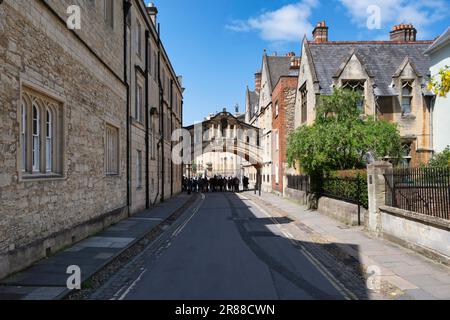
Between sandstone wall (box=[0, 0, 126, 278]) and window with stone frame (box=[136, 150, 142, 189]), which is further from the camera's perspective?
window with stone frame (box=[136, 150, 142, 189])

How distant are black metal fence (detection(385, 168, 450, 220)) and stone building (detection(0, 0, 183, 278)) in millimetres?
8167

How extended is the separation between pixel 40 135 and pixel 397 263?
7909 millimetres

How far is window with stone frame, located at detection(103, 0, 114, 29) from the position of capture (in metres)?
13.7

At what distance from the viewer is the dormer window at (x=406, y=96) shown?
22.3m

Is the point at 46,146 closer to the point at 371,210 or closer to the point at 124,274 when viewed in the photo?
the point at 124,274

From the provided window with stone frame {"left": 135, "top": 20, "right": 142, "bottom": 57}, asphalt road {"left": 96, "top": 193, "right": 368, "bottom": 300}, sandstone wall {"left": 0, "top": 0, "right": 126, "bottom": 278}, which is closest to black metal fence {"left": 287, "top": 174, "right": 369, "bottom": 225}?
asphalt road {"left": 96, "top": 193, "right": 368, "bottom": 300}

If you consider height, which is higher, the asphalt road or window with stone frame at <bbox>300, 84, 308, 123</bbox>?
window with stone frame at <bbox>300, 84, 308, 123</bbox>

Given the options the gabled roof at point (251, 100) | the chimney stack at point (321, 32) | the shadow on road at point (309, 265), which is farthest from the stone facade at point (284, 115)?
the gabled roof at point (251, 100)

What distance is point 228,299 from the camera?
18.4ft

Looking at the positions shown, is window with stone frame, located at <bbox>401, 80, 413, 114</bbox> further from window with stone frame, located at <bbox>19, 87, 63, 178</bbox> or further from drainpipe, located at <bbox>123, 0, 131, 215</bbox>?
window with stone frame, located at <bbox>19, 87, 63, 178</bbox>

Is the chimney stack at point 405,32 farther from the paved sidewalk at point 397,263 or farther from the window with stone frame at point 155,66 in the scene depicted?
the paved sidewalk at point 397,263
